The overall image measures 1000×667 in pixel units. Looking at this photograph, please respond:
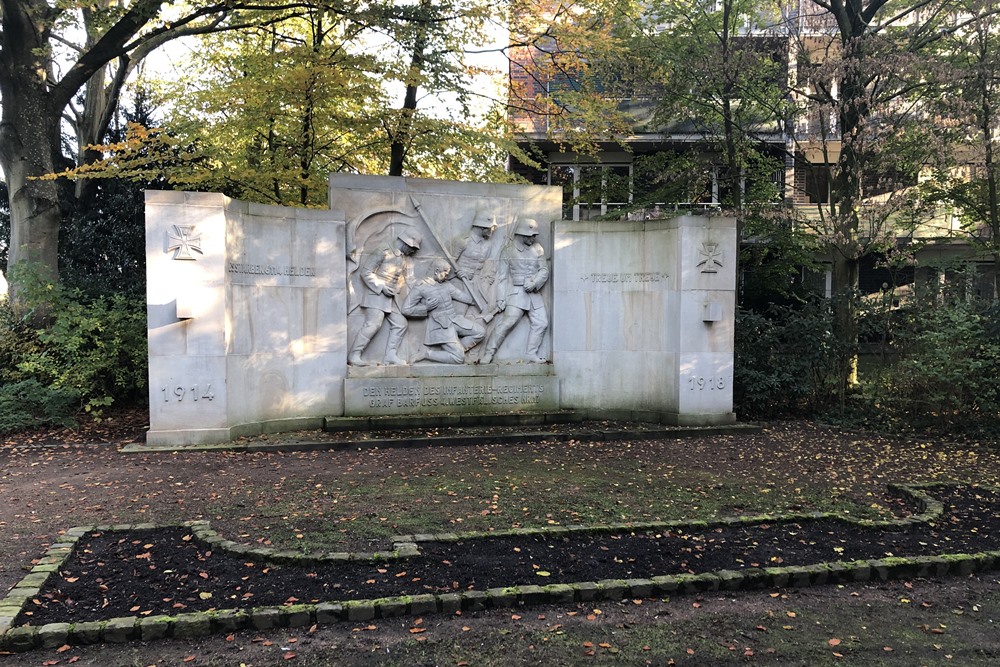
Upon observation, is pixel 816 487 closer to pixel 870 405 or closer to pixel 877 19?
pixel 870 405

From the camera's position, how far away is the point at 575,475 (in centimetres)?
792

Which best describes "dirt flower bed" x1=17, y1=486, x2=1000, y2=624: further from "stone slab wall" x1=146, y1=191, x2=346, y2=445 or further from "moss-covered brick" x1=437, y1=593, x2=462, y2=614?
"stone slab wall" x1=146, y1=191, x2=346, y2=445

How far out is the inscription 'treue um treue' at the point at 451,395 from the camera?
A: 10.6m

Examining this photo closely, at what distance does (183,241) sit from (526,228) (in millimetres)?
5151

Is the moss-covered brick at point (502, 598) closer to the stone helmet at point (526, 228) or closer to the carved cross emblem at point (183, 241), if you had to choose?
the carved cross emblem at point (183, 241)

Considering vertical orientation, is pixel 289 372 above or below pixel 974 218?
below

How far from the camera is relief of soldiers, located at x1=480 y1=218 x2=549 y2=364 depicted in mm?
11234

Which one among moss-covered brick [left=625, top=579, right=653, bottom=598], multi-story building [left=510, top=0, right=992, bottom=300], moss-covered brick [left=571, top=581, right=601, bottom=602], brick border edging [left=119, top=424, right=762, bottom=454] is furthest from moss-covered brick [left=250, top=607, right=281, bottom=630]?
multi-story building [left=510, top=0, right=992, bottom=300]

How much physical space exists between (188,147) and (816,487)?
1342 centimetres

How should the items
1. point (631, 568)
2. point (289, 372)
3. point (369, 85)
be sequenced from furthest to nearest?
point (369, 85)
point (289, 372)
point (631, 568)

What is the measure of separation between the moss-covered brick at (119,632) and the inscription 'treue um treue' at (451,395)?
261 inches

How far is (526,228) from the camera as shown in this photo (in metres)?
11.3

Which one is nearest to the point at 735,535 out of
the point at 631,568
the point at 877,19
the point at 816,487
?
the point at 631,568

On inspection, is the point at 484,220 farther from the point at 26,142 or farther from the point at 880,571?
the point at 26,142
